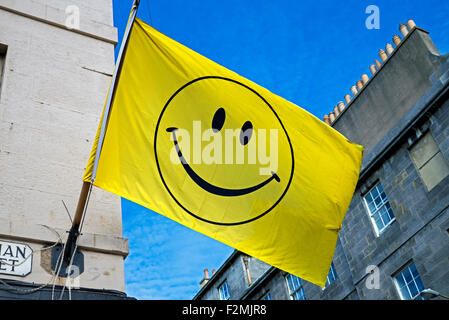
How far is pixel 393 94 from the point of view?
23.5m

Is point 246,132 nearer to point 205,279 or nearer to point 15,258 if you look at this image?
point 15,258

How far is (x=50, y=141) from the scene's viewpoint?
7.29 m

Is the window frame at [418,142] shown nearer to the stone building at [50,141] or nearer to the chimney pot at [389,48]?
the chimney pot at [389,48]

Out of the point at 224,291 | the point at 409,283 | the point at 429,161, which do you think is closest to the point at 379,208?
the point at 429,161

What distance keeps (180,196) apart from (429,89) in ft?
54.4

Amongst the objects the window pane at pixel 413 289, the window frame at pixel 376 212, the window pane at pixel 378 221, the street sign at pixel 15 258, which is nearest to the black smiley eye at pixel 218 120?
the street sign at pixel 15 258

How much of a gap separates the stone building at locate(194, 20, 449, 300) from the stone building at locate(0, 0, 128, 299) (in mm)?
13920

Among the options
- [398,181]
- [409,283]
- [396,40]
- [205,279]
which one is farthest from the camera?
[205,279]

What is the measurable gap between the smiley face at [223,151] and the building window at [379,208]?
1476 cm

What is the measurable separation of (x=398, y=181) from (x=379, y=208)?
1.45 metres

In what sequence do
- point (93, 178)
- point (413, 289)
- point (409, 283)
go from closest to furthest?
point (93, 178) < point (413, 289) < point (409, 283)

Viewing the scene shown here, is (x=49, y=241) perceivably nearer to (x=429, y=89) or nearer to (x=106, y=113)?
(x=106, y=113)

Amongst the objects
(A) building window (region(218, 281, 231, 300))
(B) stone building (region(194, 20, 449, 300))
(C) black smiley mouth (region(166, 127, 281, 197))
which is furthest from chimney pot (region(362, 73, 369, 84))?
(C) black smiley mouth (region(166, 127, 281, 197))

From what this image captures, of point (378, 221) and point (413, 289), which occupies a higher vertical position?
point (378, 221)
